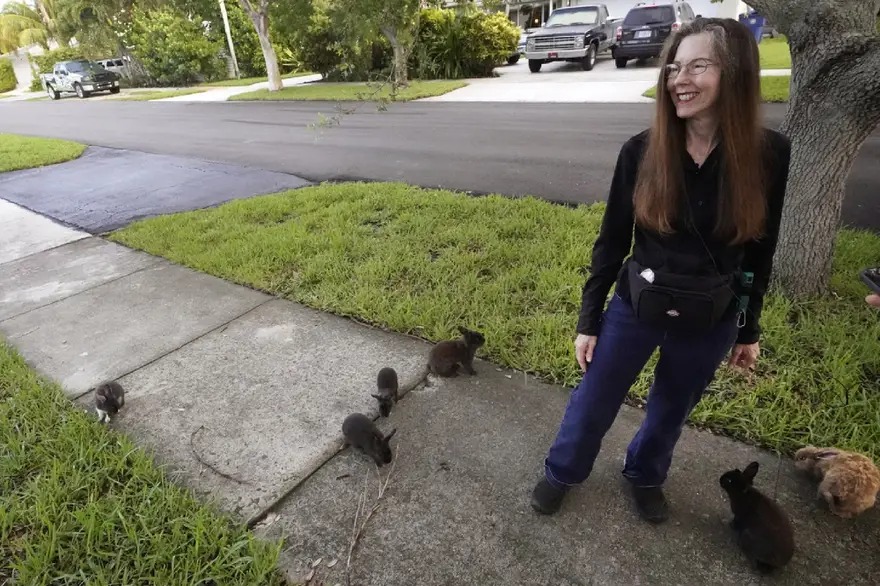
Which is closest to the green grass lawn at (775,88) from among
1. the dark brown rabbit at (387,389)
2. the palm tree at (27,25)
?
the dark brown rabbit at (387,389)

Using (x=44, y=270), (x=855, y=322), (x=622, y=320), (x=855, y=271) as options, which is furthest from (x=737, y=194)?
(x=44, y=270)

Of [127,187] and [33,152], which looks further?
[33,152]

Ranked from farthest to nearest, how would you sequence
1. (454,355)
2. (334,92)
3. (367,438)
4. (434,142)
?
(334,92) → (434,142) → (454,355) → (367,438)

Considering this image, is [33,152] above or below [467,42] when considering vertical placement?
below

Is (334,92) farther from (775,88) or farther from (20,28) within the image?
(20,28)

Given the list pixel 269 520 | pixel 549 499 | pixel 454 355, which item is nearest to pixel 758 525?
pixel 549 499

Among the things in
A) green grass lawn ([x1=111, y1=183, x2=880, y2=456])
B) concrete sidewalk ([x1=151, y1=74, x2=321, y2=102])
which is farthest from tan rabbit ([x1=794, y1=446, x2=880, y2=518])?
concrete sidewalk ([x1=151, y1=74, x2=321, y2=102])

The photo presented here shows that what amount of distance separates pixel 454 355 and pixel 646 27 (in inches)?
772

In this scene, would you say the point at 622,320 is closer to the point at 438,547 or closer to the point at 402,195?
the point at 438,547

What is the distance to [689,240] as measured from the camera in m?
1.83

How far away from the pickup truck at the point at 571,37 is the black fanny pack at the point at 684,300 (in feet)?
70.0

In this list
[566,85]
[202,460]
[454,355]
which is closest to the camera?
[202,460]

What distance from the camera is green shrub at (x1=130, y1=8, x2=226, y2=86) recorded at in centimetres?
3089

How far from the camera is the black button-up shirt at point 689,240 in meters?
1.79
